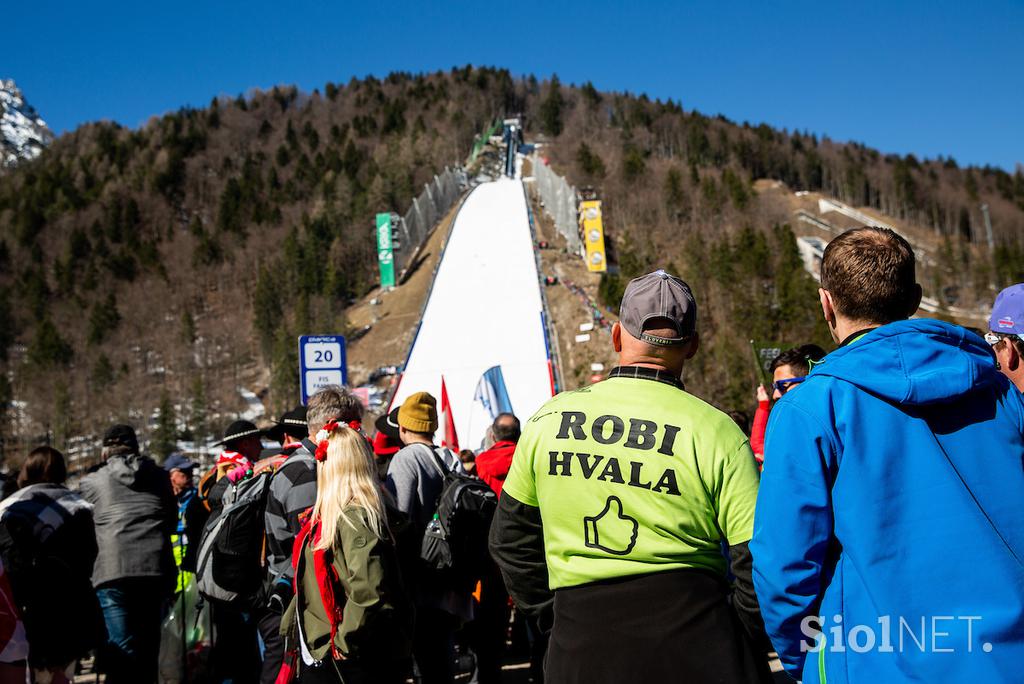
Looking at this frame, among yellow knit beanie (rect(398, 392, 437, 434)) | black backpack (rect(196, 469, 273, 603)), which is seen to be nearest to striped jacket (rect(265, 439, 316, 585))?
black backpack (rect(196, 469, 273, 603))

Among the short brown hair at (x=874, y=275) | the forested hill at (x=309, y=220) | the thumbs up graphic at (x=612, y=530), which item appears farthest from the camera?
the forested hill at (x=309, y=220)

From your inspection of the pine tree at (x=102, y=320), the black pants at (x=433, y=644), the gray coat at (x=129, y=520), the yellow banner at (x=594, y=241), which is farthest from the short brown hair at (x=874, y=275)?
the pine tree at (x=102, y=320)

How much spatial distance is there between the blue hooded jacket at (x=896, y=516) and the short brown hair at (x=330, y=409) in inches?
109

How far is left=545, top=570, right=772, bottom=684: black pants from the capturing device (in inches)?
84.0

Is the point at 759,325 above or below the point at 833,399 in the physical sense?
above

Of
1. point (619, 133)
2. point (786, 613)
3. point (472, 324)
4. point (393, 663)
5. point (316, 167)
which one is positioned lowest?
point (393, 663)

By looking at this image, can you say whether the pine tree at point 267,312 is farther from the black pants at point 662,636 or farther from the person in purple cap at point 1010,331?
the black pants at point 662,636

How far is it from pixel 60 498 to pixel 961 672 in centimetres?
473

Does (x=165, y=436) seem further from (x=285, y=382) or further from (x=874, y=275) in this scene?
(x=874, y=275)

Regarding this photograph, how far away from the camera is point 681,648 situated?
Answer: 2.14 m

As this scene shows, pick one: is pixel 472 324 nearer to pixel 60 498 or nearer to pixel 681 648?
pixel 60 498

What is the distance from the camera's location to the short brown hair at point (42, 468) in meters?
4.70

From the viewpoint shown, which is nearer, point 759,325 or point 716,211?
point 759,325

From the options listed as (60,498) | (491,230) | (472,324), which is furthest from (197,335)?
(60,498)
